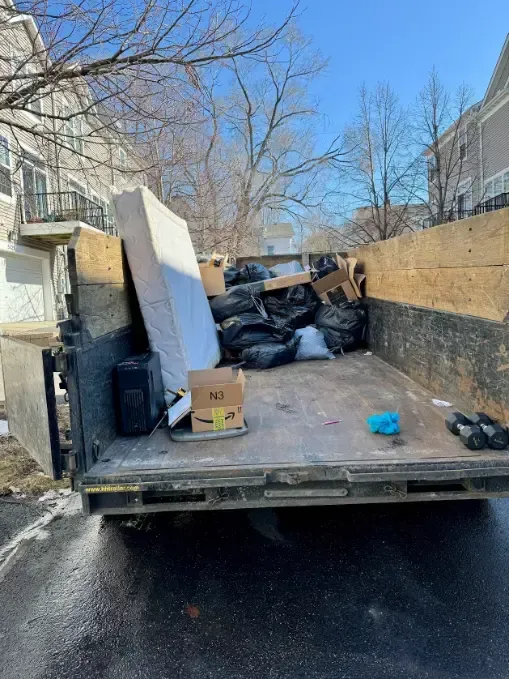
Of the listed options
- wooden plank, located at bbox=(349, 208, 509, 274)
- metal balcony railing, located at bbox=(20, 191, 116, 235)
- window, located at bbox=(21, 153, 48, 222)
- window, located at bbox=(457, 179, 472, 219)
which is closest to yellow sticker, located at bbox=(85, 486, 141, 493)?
wooden plank, located at bbox=(349, 208, 509, 274)

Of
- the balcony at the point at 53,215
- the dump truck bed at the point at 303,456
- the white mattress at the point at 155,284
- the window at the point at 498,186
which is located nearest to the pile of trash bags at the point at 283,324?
the white mattress at the point at 155,284

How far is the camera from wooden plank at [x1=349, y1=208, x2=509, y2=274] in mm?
2273

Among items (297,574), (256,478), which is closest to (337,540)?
(297,574)

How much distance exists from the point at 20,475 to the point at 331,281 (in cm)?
378

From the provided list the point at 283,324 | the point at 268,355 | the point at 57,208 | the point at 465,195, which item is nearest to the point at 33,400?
the point at 268,355

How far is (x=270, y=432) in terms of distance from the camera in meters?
2.61

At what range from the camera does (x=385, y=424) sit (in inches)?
Answer: 98.5

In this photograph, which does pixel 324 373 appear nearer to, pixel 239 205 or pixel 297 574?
pixel 297 574

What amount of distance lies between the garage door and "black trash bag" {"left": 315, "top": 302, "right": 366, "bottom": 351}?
30.8 feet

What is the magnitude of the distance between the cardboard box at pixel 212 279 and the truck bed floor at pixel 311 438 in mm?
2025

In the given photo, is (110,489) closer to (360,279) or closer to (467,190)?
(360,279)

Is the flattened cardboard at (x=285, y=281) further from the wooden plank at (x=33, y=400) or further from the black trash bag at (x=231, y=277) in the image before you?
the wooden plank at (x=33, y=400)

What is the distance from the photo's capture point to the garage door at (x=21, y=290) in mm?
11711

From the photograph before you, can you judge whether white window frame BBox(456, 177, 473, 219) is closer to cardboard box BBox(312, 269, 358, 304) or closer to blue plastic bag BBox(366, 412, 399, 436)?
cardboard box BBox(312, 269, 358, 304)
